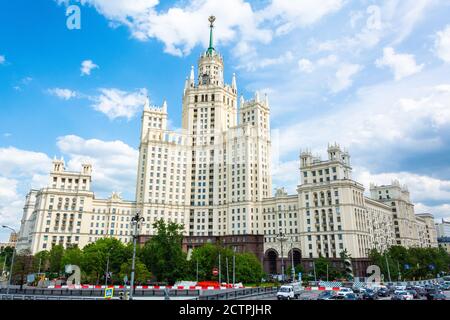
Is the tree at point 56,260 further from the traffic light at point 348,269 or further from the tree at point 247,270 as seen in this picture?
the traffic light at point 348,269

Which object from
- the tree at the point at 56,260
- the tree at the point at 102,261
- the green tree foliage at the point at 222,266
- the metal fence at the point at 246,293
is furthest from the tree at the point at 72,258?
the metal fence at the point at 246,293

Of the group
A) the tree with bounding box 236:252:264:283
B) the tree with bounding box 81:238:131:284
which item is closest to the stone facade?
the tree with bounding box 236:252:264:283

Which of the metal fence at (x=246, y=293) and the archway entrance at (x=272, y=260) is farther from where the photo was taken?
the archway entrance at (x=272, y=260)

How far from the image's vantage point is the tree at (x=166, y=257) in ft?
272

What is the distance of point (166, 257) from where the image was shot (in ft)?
276

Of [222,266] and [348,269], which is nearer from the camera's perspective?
[222,266]

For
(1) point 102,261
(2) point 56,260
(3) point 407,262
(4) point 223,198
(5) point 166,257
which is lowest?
(3) point 407,262

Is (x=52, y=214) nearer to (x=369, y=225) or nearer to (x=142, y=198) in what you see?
(x=142, y=198)

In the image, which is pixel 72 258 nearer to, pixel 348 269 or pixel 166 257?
pixel 166 257

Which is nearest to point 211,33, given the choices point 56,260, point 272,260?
point 272,260

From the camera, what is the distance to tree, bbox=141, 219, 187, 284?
83000mm

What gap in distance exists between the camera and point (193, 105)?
566ft

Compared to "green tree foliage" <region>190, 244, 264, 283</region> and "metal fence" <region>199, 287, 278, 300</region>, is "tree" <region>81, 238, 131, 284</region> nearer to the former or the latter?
"green tree foliage" <region>190, 244, 264, 283</region>
